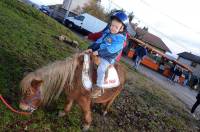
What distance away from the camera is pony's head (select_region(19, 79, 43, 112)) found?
4293mm

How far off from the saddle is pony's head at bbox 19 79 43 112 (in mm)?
834

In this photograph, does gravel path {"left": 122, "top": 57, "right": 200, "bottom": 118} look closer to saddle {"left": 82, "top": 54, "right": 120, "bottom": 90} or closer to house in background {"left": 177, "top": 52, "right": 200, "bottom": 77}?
saddle {"left": 82, "top": 54, "right": 120, "bottom": 90}

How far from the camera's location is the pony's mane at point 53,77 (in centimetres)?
432

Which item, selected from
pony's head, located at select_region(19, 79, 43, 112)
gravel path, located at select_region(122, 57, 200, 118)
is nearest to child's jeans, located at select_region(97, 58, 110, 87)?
pony's head, located at select_region(19, 79, 43, 112)

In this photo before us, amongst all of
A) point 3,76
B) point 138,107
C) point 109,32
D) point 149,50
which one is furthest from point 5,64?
point 149,50

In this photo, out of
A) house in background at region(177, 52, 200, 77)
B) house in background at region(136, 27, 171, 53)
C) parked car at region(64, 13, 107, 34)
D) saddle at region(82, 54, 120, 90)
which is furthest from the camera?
house in background at region(177, 52, 200, 77)

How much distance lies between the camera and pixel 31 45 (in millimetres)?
9711

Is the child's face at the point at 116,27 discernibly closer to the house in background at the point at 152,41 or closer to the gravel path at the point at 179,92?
the gravel path at the point at 179,92

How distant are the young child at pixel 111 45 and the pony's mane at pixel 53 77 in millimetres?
489

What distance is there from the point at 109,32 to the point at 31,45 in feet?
16.5

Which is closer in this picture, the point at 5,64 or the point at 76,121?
the point at 76,121

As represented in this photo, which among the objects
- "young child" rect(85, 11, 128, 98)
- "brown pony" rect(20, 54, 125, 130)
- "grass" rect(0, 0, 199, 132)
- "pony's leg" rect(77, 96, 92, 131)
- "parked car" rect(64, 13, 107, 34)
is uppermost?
"young child" rect(85, 11, 128, 98)

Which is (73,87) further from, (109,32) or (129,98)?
(129,98)

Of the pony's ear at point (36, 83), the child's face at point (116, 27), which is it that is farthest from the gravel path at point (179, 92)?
the pony's ear at point (36, 83)
